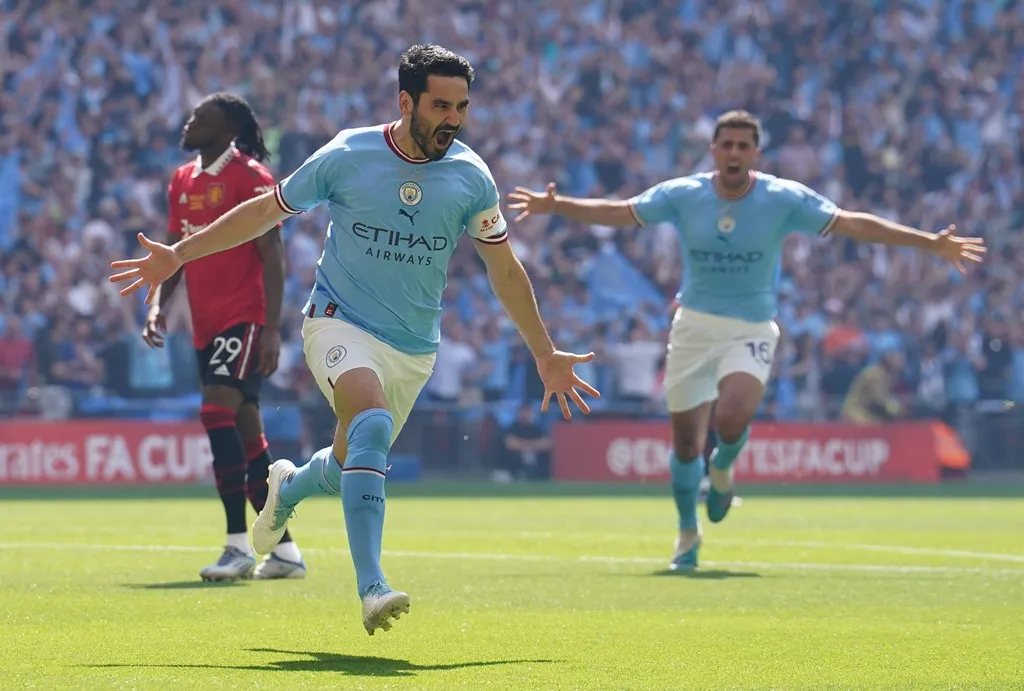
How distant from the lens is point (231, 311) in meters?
10.7

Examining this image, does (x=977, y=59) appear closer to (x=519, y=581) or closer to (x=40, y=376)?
(x=40, y=376)

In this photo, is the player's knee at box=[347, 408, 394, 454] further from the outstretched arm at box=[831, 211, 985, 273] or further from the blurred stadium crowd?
the blurred stadium crowd

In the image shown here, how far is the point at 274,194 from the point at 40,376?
1712 cm

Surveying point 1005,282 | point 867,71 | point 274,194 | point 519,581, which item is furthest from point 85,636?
point 867,71

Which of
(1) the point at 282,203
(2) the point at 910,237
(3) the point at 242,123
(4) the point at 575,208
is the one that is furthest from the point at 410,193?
(2) the point at 910,237

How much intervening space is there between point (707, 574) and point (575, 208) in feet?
8.46

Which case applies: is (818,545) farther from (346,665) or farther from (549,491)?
(549,491)

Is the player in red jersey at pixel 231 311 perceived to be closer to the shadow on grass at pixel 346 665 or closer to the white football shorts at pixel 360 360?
the white football shorts at pixel 360 360

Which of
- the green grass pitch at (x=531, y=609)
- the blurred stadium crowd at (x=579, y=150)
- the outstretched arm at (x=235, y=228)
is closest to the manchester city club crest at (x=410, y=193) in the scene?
the outstretched arm at (x=235, y=228)

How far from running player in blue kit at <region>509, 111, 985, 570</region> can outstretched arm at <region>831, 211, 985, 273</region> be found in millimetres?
39

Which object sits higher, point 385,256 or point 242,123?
point 242,123

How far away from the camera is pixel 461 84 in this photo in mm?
7559

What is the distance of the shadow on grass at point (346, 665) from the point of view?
6527mm

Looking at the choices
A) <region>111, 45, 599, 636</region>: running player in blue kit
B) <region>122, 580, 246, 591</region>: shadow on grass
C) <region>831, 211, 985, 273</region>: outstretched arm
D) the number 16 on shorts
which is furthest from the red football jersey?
<region>831, 211, 985, 273</region>: outstretched arm
